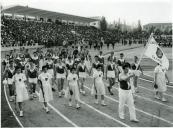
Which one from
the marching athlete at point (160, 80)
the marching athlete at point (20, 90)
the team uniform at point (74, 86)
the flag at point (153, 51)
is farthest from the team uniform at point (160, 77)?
the marching athlete at point (20, 90)

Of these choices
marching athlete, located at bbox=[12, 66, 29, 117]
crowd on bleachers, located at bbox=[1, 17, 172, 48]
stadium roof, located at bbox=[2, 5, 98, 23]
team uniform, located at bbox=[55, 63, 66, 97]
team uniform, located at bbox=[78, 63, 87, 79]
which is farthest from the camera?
stadium roof, located at bbox=[2, 5, 98, 23]

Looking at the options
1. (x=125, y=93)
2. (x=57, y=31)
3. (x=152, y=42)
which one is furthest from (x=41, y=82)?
(x=57, y=31)

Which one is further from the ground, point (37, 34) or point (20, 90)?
point (37, 34)

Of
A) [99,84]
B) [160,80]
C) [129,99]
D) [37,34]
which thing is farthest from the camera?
[37,34]

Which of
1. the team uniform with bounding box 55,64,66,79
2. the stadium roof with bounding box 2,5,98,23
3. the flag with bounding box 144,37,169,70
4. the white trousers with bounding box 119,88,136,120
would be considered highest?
the stadium roof with bounding box 2,5,98,23

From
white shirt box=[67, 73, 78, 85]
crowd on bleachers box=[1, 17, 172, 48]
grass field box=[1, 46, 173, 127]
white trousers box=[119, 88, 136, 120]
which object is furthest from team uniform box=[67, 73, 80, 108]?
crowd on bleachers box=[1, 17, 172, 48]

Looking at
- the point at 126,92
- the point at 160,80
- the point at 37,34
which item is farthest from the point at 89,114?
the point at 37,34

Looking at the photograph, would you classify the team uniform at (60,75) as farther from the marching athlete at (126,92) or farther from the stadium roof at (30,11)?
the stadium roof at (30,11)

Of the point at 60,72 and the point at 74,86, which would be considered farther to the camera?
the point at 60,72

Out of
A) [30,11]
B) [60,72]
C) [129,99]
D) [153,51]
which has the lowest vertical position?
[129,99]

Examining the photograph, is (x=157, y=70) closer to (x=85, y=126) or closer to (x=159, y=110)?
(x=159, y=110)

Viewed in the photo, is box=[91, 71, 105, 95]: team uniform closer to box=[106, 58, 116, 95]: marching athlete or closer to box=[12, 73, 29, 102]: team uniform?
box=[106, 58, 116, 95]: marching athlete

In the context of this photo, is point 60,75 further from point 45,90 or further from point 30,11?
point 30,11

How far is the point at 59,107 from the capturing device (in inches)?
449
